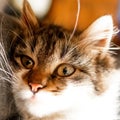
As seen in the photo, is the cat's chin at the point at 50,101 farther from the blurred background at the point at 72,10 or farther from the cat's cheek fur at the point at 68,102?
the blurred background at the point at 72,10

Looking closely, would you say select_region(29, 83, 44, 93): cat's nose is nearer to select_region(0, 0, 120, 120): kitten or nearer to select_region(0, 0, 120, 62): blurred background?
select_region(0, 0, 120, 120): kitten

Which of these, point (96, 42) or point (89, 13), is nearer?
point (96, 42)

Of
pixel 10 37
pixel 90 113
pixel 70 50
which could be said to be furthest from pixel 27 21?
pixel 90 113


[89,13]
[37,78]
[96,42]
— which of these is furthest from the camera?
[89,13]

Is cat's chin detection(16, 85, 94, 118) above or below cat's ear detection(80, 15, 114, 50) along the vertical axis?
below

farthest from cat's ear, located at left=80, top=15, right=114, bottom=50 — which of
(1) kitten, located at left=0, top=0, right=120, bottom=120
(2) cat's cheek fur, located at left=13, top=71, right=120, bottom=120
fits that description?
(2) cat's cheek fur, located at left=13, top=71, right=120, bottom=120

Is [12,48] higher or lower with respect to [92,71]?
higher

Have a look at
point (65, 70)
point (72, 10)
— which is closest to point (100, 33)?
point (65, 70)

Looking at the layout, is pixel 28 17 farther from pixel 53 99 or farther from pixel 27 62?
pixel 53 99

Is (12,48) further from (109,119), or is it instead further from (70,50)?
(109,119)
